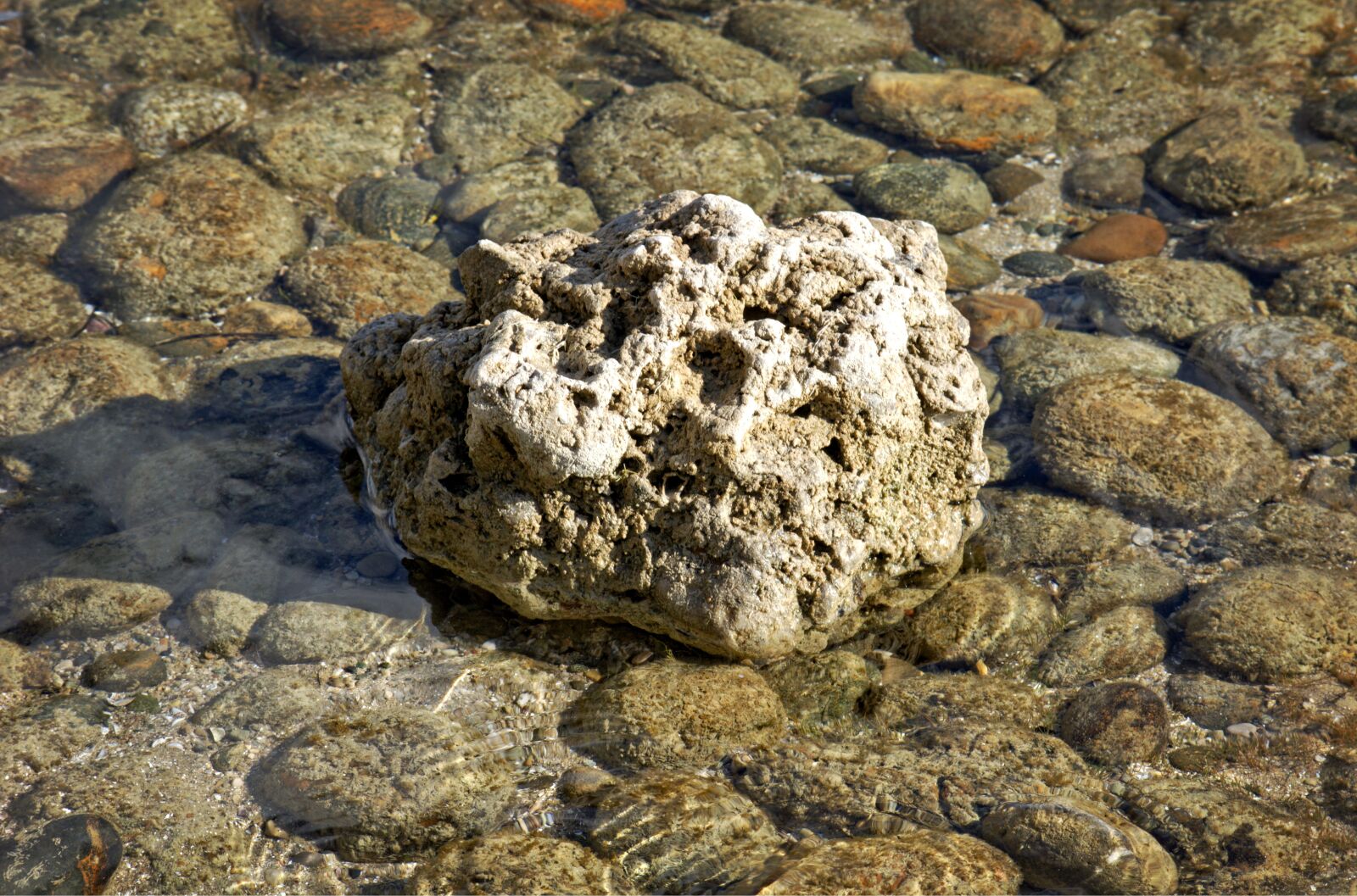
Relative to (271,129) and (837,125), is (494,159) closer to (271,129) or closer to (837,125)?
(271,129)

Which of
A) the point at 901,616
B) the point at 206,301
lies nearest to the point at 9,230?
the point at 206,301

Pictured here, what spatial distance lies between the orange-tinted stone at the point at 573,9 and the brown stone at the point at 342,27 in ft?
3.07

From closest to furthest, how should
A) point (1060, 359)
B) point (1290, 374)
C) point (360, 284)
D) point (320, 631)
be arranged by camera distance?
point (320, 631) < point (1290, 374) < point (1060, 359) < point (360, 284)

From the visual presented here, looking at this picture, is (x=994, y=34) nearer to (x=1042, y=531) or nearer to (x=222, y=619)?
(x=1042, y=531)

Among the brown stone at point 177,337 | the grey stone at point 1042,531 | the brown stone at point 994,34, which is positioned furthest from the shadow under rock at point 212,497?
the brown stone at point 994,34

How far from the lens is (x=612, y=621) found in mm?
4137

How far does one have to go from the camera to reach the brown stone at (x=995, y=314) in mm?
5922

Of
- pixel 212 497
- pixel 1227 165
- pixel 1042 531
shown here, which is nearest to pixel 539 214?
pixel 212 497

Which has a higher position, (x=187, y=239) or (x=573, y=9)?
(x=573, y=9)

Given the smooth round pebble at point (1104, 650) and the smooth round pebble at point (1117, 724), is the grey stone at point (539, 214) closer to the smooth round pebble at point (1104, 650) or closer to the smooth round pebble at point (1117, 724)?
the smooth round pebble at point (1104, 650)

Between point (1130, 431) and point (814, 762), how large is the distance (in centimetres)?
247

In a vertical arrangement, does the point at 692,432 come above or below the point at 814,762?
above

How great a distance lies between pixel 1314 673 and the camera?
4152 millimetres

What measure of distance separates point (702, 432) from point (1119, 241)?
4.21 metres
